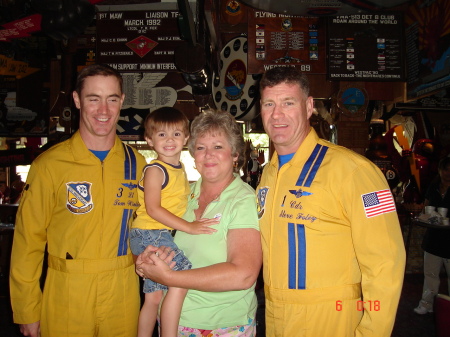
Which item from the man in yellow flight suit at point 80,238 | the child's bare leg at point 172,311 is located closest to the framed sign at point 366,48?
the man in yellow flight suit at point 80,238

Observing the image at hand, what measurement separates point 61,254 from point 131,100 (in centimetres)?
433

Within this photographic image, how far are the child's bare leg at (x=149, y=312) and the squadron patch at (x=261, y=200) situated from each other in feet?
2.62

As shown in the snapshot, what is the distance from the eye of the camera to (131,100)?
6.08 meters

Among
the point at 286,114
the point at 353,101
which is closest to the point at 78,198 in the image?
the point at 286,114

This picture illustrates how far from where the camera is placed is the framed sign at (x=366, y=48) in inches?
187

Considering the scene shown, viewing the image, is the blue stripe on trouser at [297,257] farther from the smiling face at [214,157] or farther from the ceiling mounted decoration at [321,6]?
the ceiling mounted decoration at [321,6]

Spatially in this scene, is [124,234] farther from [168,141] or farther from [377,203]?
[377,203]

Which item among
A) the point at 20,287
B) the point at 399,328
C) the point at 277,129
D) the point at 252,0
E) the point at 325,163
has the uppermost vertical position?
the point at 252,0

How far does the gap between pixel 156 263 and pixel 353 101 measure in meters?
3.91

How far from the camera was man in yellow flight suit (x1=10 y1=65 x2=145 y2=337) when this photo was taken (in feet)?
6.90

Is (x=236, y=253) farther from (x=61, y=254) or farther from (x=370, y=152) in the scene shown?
(x=370, y=152)

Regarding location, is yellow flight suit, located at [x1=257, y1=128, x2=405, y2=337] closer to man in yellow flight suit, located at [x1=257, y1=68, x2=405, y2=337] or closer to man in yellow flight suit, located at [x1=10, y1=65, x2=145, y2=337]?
man in yellow flight suit, located at [x1=257, y1=68, x2=405, y2=337]

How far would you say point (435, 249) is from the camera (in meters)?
4.86

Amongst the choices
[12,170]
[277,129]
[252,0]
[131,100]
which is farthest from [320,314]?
[12,170]
